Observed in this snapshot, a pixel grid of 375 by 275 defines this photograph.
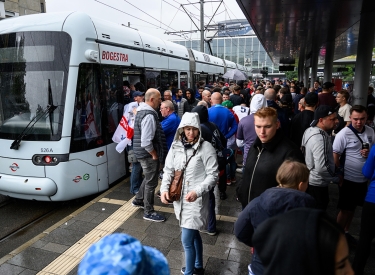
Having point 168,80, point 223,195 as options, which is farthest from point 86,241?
point 168,80

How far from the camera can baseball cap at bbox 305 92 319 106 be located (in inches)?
171

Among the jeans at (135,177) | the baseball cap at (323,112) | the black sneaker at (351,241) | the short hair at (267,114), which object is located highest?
the short hair at (267,114)

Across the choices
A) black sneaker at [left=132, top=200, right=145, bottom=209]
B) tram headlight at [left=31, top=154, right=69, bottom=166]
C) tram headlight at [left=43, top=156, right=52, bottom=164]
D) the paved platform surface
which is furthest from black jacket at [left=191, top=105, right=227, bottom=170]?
tram headlight at [left=43, top=156, right=52, bottom=164]

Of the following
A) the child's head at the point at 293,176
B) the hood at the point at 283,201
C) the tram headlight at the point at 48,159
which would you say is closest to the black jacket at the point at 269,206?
the hood at the point at 283,201

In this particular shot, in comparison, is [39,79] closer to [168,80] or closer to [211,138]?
[211,138]

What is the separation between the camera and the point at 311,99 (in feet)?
14.4

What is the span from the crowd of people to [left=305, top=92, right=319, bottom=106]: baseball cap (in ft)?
0.04

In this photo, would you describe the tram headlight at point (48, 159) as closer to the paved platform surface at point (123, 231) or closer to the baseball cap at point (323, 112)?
the paved platform surface at point (123, 231)

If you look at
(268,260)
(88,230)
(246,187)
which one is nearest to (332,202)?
(246,187)

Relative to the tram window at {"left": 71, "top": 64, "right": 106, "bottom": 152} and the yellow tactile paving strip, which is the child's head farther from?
the tram window at {"left": 71, "top": 64, "right": 106, "bottom": 152}

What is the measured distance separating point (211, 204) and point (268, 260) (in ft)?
8.56

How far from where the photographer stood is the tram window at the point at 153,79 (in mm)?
7620

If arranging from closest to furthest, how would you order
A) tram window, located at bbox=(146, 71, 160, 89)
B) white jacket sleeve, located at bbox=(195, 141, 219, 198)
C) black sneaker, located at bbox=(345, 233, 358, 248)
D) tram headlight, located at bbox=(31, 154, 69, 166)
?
white jacket sleeve, located at bbox=(195, 141, 219, 198) → black sneaker, located at bbox=(345, 233, 358, 248) → tram headlight, located at bbox=(31, 154, 69, 166) → tram window, located at bbox=(146, 71, 160, 89)

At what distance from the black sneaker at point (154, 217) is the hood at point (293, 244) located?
327 centimetres
